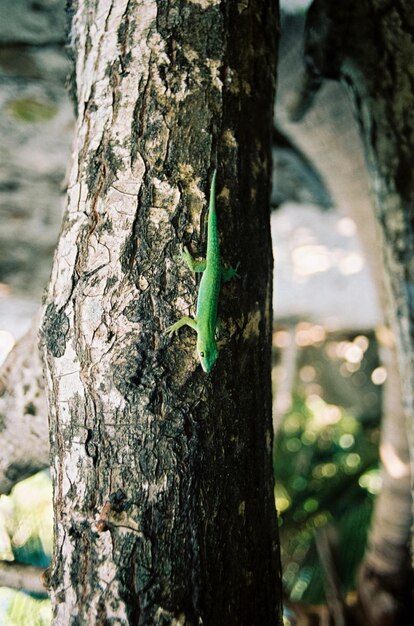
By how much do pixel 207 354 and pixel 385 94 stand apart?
116 centimetres

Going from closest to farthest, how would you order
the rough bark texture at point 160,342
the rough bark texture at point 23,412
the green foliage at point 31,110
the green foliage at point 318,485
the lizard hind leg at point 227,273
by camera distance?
the rough bark texture at point 160,342, the lizard hind leg at point 227,273, the rough bark texture at point 23,412, the green foliage at point 31,110, the green foliage at point 318,485

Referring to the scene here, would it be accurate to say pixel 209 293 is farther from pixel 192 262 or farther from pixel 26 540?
pixel 26 540

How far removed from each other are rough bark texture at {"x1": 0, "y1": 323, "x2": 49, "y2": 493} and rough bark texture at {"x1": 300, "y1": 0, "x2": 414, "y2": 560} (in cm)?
120

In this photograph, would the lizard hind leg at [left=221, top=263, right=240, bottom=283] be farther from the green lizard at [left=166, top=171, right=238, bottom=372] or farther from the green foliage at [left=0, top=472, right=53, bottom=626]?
the green foliage at [left=0, top=472, right=53, bottom=626]

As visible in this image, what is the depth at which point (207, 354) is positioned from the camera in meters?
1.19

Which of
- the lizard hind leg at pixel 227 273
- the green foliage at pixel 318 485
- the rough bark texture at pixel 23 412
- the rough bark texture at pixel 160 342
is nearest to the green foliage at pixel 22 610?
the rough bark texture at pixel 23 412

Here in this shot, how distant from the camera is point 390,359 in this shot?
299 cm

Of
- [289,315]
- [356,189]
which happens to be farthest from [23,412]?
[289,315]

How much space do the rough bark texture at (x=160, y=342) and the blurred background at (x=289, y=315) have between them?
48 centimetres

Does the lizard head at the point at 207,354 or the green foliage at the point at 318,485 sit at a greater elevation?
the lizard head at the point at 207,354

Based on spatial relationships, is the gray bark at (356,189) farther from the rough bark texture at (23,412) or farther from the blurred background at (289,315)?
the rough bark texture at (23,412)

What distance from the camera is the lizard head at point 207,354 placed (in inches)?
45.6

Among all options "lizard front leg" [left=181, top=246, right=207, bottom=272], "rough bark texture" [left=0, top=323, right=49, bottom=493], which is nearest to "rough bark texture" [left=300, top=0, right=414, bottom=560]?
"lizard front leg" [left=181, top=246, right=207, bottom=272]

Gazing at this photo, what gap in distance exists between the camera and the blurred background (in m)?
2.22
